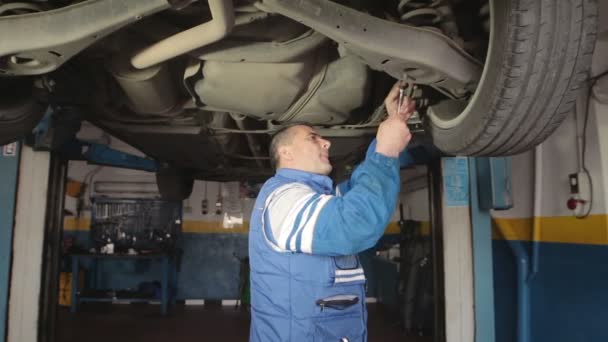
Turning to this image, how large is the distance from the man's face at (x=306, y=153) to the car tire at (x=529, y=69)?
0.45 m

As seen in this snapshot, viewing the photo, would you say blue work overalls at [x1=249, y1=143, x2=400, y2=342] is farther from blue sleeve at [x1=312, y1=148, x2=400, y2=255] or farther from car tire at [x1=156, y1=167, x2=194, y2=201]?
car tire at [x1=156, y1=167, x2=194, y2=201]

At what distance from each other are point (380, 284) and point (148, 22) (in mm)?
4972

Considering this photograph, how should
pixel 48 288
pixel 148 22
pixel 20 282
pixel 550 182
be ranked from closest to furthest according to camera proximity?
pixel 148 22 → pixel 20 282 → pixel 48 288 → pixel 550 182

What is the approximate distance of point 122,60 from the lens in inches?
53.4

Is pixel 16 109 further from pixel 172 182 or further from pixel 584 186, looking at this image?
pixel 584 186

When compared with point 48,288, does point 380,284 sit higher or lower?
lower

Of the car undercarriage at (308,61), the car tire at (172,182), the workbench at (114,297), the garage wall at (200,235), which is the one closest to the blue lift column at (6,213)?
the car undercarriage at (308,61)

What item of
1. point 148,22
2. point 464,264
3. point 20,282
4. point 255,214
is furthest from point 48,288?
point 464,264

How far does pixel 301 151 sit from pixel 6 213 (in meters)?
1.65

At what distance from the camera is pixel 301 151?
56.7 inches

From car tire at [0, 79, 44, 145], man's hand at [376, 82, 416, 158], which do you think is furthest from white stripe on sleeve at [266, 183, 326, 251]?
car tire at [0, 79, 44, 145]

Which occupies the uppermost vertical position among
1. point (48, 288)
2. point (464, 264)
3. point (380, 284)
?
point (464, 264)

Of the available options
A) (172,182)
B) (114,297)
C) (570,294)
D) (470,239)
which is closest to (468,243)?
(470,239)

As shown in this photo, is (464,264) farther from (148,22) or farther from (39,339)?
(39,339)
